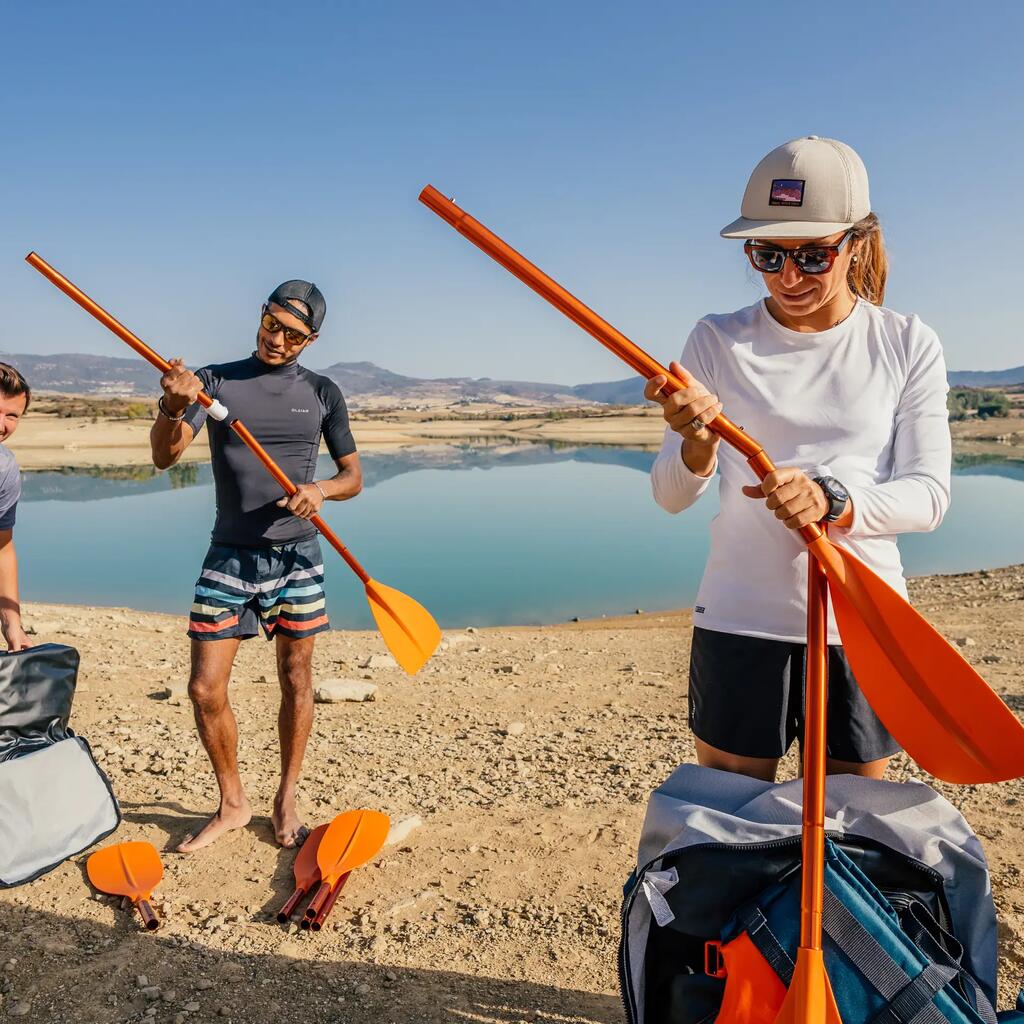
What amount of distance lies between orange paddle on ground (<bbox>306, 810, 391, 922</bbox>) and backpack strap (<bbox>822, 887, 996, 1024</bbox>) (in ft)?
6.37

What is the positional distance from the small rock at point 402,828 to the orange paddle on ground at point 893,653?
7.72ft

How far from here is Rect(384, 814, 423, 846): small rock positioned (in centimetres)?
379

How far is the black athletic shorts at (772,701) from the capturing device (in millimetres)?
2207

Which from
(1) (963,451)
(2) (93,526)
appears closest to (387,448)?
(2) (93,526)

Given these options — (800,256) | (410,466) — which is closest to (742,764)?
(800,256)

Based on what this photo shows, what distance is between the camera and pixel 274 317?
374 cm

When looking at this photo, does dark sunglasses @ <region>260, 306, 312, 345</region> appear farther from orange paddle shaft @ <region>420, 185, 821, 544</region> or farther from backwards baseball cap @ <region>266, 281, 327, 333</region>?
orange paddle shaft @ <region>420, 185, 821, 544</region>

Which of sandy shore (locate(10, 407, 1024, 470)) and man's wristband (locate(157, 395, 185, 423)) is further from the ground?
man's wristband (locate(157, 395, 185, 423))

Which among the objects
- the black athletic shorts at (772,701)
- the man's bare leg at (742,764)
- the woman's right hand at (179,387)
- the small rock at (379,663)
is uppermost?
the woman's right hand at (179,387)

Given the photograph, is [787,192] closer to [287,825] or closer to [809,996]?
[809,996]

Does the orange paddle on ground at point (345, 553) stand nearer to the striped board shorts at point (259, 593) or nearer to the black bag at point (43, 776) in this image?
the striped board shorts at point (259, 593)

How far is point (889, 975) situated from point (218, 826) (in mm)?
2824

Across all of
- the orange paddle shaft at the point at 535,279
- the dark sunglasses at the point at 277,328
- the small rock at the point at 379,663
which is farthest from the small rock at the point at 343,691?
the orange paddle shaft at the point at 535,279

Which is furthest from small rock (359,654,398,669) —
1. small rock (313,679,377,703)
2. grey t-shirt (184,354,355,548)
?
grey t-shirt (184,354,355,548)
